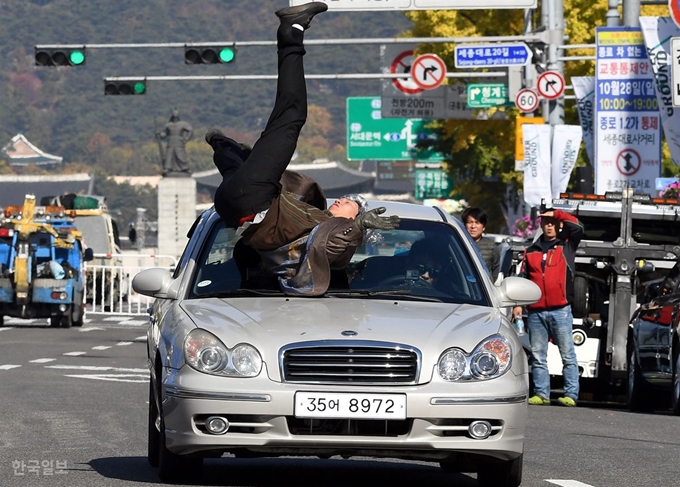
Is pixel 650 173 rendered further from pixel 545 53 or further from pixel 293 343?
pixel 293 343

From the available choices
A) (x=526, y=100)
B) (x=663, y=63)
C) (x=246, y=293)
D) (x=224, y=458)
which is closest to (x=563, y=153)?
(x=526, y=100)

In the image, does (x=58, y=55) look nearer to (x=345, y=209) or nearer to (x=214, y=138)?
(x=214, y=138)

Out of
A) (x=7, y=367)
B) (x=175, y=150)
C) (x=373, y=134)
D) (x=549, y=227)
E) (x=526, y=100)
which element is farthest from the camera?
(x=175, y=150)

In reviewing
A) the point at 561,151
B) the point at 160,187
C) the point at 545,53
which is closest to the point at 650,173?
the point at 561,151

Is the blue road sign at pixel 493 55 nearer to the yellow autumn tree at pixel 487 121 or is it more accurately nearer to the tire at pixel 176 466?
the yellow autumn tree at pixel 487 121

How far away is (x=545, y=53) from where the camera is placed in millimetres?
37594

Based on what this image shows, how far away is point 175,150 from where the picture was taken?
3388 inches

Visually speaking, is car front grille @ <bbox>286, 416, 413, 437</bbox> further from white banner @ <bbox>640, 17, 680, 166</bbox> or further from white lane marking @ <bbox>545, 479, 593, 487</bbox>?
white banner @ <bbox>640, 17, 680, 166</bbox>

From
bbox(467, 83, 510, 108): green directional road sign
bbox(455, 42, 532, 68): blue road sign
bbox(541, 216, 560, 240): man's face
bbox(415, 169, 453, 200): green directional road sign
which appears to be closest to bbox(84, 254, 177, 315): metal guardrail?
bbox(467, 83, 510, 108): green directional road sign

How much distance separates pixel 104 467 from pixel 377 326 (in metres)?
2.06

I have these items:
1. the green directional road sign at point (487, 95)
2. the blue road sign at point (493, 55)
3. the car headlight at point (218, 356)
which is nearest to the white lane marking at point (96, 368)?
the car headlight at point (218, 356)

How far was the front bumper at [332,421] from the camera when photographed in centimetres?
877

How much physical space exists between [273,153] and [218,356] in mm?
1254

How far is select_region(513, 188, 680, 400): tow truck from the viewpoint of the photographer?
18.5 meters
